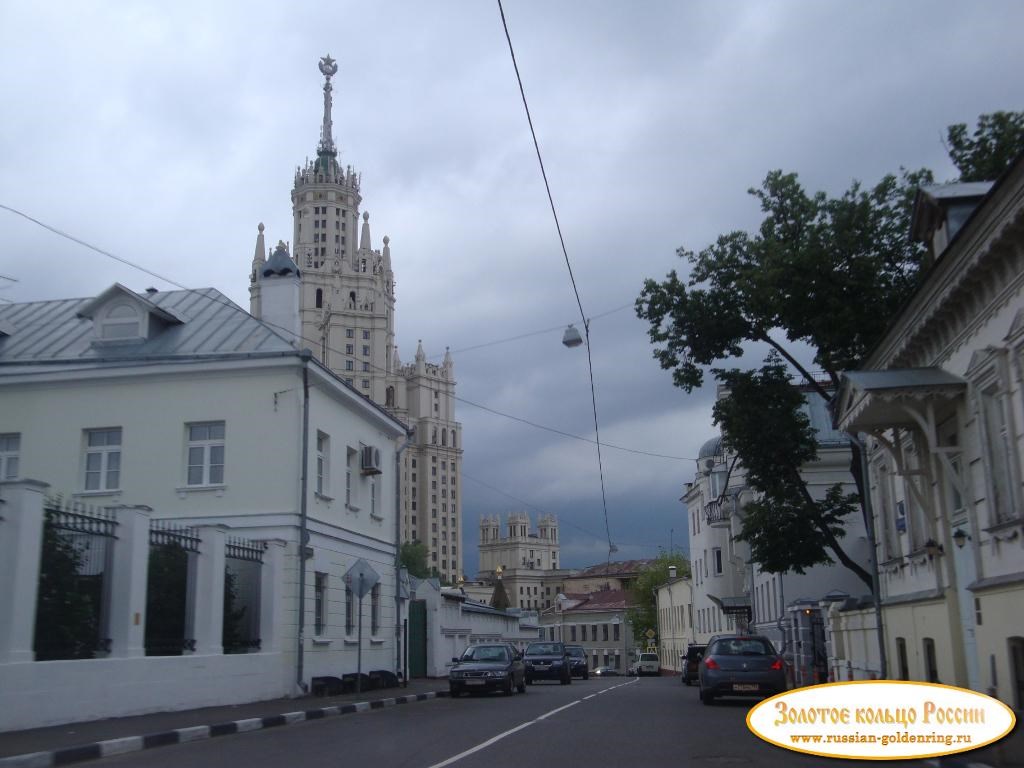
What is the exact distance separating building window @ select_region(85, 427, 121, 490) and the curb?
7962 mm

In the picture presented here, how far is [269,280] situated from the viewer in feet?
92.6

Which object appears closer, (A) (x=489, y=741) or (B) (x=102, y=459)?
(A) (x=489, y=741)

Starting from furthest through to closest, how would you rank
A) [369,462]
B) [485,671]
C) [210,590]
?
[369,462]
[485,671]
[210,590]

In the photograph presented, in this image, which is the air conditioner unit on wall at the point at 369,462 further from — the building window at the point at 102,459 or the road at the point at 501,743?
the road at the point at 501,743

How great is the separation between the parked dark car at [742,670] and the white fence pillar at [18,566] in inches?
506

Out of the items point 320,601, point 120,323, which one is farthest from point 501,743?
point 120,323

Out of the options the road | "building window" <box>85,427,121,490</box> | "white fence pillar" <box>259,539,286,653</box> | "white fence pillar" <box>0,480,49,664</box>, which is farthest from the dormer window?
the road

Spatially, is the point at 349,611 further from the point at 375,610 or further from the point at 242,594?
the point at 242,594

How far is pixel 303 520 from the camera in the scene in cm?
2312

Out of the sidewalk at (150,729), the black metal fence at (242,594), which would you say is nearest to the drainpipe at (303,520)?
the sidewalk at (150,729)

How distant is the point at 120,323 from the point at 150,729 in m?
13.1

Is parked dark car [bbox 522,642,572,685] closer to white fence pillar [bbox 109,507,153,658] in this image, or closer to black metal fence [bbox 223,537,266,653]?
black metal fence [bbox 223,537,266,653]

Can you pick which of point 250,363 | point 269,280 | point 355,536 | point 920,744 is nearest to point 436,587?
point 355,536

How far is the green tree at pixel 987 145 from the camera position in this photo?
20562mm
